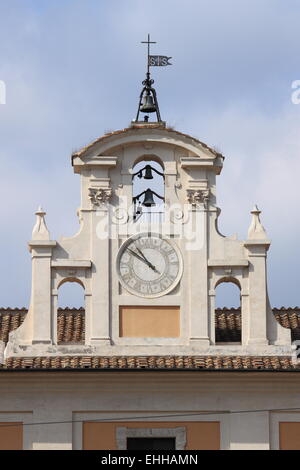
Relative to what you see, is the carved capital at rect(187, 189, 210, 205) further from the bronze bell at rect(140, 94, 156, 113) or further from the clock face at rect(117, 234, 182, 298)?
the bronze bell at rect(140, 94, 156, 113)

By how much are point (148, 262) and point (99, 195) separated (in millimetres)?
1736

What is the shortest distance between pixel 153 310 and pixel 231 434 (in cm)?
308

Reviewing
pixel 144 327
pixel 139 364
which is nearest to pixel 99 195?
pixel 144 327

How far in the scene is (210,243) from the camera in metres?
129

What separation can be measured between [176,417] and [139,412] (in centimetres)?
78

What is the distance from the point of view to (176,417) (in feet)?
422

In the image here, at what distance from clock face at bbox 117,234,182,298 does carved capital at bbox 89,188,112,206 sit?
39.1 inches

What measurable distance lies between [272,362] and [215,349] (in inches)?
49.8

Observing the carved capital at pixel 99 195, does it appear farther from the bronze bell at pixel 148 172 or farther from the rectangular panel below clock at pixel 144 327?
the rectangular panel below clock at pixel 144 327

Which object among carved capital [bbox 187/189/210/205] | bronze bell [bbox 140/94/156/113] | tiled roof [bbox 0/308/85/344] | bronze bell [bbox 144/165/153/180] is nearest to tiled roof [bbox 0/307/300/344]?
tiled roof [bbox 0/308/85/344]

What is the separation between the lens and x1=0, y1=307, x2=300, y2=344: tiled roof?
5118 inches

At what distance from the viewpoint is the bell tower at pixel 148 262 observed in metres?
129
